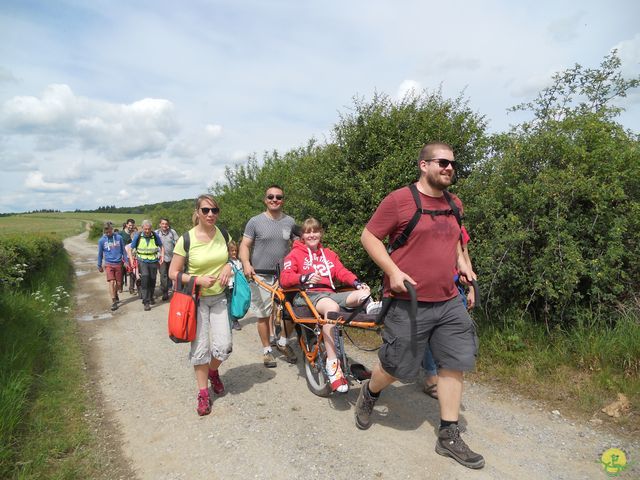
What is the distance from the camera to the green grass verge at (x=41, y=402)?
2.98 meters

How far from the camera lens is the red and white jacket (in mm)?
→ 4235

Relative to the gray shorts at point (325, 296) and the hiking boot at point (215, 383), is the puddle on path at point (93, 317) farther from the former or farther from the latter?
the gray shorts at point (325, 296)

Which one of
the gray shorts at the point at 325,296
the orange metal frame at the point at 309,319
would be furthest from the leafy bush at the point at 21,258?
the gray shorts at the point at 325,296

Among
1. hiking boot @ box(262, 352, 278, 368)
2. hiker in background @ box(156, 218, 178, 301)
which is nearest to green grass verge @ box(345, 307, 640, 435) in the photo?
hiking boot @ box(262, 352, 278, 368)

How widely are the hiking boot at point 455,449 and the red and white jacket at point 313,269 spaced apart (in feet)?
5.56

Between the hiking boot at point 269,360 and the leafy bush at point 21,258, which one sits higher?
the leafy bush at point 21,258

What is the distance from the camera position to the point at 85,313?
8.58 m

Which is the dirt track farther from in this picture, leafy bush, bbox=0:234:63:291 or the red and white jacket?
leafy bush, bbox=0:234:63:291

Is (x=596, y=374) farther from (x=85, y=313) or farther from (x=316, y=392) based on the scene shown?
(x=85, y=313)

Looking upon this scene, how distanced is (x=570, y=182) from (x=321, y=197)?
13.8ft

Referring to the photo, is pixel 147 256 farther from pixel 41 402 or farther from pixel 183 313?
pixel 183 313

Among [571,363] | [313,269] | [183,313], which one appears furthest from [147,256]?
[571,363]

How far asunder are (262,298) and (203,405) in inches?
63.0

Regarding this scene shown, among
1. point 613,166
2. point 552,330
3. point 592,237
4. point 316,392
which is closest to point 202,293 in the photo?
point 316,392
